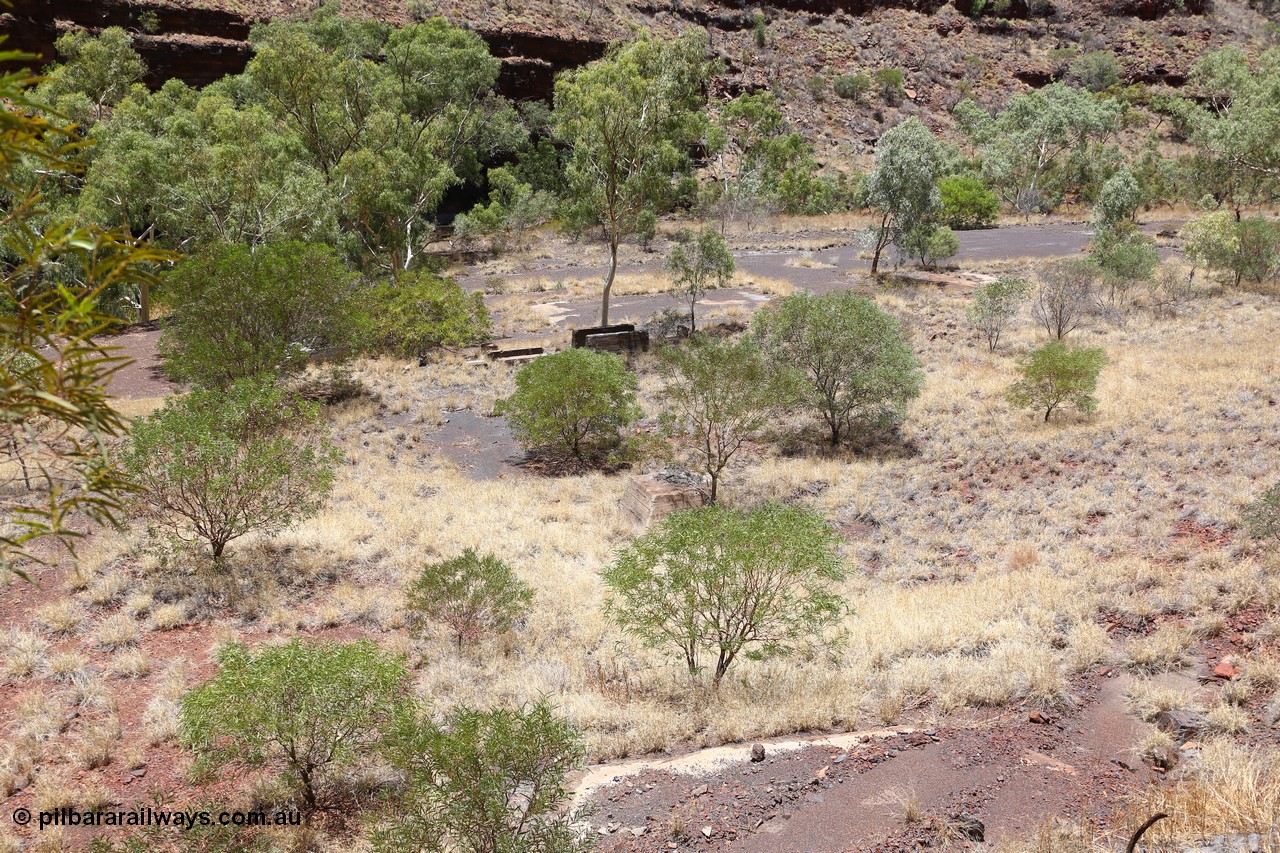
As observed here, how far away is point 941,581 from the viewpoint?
11297 mm

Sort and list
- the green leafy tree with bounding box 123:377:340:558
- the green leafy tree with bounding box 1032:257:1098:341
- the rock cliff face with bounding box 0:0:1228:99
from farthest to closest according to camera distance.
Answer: the rock cliff face with bounding box 0:0:1228:99
the green leafy tree with bounding box 1032:257:1098:341
the green leafy tree with bounding box 123:377:340:558

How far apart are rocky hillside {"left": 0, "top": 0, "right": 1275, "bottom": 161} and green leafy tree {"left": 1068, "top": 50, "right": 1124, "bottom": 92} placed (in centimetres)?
203

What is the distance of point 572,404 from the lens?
1739cm

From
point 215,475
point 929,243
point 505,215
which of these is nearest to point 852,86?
point 929,243

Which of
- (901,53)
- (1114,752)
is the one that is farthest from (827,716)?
(901,53)

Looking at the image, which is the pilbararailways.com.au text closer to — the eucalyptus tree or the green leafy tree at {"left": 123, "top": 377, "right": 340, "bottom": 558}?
the green leafy tree at {"left": 123, "top": 377, "right": 340, "bottom": 558}

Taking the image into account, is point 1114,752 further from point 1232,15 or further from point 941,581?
point 1232,15

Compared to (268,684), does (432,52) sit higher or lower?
higher

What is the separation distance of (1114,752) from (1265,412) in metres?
11.9

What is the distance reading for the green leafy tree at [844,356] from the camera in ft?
56.9

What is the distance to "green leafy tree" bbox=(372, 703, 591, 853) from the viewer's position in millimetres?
5039

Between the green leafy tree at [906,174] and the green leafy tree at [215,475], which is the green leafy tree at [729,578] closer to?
the green leafy tree at [215,475]

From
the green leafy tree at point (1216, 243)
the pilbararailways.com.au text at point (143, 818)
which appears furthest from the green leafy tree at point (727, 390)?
the green leafy tree at point (1216, 243)

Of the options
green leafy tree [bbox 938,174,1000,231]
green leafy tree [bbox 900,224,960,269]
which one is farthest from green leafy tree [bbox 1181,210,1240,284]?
green leafy tree [bbox 938,174,1000,231]
